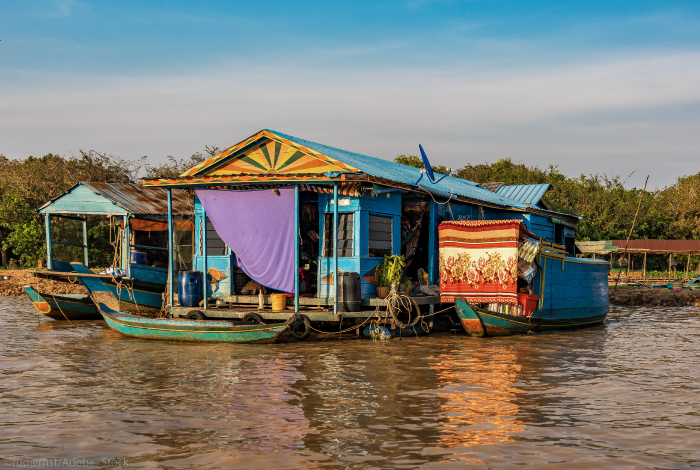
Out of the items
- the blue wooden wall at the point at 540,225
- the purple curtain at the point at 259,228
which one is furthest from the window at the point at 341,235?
the blue wooden wall at the point at 540,225

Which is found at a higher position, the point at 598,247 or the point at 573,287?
the point at 598,247

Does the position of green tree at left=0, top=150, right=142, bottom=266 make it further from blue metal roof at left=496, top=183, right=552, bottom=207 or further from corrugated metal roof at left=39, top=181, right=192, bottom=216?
blue metal roof at left=496, top=183, right=552, bottom=207

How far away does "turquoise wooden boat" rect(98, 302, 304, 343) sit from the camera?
42.3ft

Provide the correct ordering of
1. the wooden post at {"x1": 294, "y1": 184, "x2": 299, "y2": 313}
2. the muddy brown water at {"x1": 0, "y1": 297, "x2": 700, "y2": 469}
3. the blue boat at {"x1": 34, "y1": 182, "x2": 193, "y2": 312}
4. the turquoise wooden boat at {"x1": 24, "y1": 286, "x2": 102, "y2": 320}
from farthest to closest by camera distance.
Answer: the turquoise wooden boat at {"x1": 24, "y1": 286, "x2": 102, "y2": 320} → the blue boat at {"x1": 34, "y1": 182, "x2": 193, "y2": 312} → the wooden post at {"x1": 294, "y1": 184, "x2": 299, "y2": 313} → the muddy brown water at {"x1": 0, "y1": 297, "x2": 700, "y2": 469}

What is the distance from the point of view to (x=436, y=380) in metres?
10.0

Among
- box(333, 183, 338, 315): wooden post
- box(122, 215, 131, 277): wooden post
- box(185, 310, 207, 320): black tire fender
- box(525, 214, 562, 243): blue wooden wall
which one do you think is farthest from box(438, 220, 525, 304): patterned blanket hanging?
box(122, 215, 131, 277): wooden post

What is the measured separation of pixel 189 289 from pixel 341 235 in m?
3.73

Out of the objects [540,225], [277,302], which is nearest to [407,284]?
[277,302]

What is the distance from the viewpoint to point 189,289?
48.7ft

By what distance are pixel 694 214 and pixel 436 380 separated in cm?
4505

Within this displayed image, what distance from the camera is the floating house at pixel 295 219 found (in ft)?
46.1

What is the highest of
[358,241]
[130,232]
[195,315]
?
[130,232]

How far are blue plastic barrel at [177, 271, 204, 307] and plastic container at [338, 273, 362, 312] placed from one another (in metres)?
3.50

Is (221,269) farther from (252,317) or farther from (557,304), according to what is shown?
(557,304)
